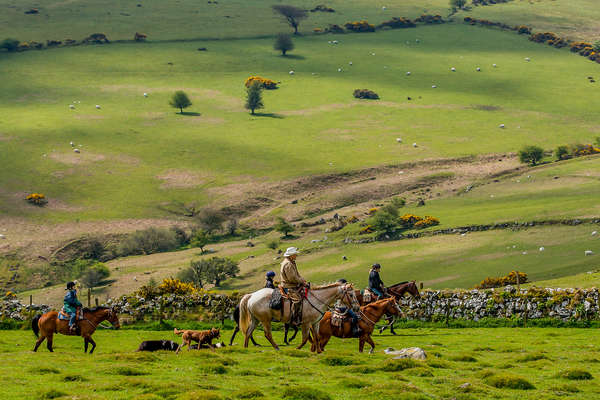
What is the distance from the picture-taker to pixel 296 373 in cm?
2300

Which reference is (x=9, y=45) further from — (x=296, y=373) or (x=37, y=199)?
(x=296, y=373)

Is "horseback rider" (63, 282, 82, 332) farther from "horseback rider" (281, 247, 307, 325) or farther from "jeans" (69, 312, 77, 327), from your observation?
"horseback rider" (281, 247, 307, 325)

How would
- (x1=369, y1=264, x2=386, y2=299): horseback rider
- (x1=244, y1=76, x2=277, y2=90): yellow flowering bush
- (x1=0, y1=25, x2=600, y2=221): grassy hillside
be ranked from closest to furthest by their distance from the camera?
(x1=369, y1=264, x2=386, y2=299): horseback rider, (x1=0, y1=25, x2=600, y2=221): grassy hillside, (x1=244, y1=76, x2=277, y2=90): yellow flowering bush

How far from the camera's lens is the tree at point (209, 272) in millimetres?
63688

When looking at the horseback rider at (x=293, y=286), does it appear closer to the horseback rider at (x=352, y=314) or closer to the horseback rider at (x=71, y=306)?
the horseback rider at (x=352, y=314)

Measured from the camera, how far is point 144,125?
11769 cm

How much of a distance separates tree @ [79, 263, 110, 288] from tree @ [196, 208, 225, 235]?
16.8 m

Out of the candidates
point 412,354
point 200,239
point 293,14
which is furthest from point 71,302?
point 293,14

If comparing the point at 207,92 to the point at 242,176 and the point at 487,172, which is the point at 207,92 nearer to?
the point at 242,176

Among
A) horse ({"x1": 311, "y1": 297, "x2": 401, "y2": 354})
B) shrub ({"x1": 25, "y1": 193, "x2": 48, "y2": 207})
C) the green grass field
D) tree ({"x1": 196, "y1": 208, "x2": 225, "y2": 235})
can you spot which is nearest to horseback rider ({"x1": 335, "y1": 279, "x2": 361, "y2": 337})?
horse ({"x1": 311, "y1": 297, "x2": 401, "y2": 354})

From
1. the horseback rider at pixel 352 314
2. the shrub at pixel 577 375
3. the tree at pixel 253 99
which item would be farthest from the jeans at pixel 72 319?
the tree at pixel 253 99

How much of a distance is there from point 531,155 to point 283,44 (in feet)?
259

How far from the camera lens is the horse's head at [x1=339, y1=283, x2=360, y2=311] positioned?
89.5 ft

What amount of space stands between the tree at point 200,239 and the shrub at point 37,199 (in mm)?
20865
